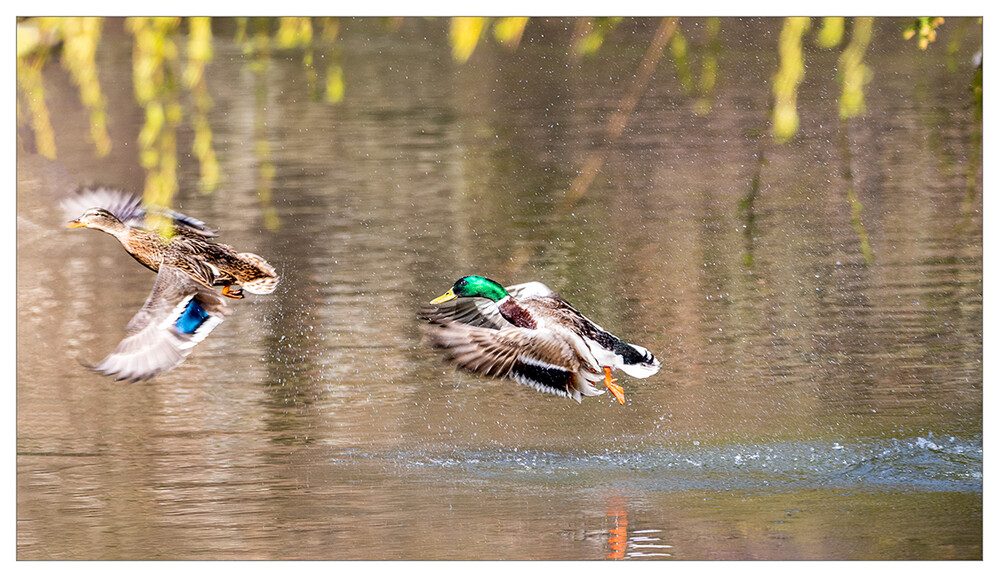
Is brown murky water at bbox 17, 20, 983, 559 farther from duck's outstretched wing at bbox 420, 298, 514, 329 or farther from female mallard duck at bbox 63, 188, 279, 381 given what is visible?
duck's outstretched wing at bbox 420, 298, 514, 329

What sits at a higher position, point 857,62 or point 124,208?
Answer: point 857,62

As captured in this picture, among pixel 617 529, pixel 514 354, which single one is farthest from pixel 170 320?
pixel 617 529

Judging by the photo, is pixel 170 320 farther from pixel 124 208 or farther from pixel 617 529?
pixel 617 529

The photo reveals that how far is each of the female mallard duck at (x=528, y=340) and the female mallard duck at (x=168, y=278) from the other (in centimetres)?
65

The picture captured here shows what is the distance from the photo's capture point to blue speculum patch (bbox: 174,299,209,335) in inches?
129

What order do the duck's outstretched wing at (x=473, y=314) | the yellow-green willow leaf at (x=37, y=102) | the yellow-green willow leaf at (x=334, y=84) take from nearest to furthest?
the duck's outstretched wing at (x=473, y=314) → the yellow-green willow leaf at (x=37, y=102) → the yellow-green willow leaf at (x=334, y=84)

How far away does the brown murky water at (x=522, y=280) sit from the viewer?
10.8 feet

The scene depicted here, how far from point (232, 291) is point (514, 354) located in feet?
3.08

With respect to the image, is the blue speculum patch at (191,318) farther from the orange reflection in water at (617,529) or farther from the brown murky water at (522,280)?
the orange reflection in water at (617,529)

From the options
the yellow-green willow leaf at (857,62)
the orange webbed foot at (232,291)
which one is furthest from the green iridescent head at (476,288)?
the yellow-green willow leaf at (857,62)

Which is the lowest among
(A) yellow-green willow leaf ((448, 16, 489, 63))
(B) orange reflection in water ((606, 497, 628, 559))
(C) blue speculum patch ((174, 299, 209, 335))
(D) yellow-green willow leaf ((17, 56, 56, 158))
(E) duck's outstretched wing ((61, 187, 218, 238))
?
(B) orange reflection in water ((606, 497, 628, 559))

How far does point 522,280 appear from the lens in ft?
12.4

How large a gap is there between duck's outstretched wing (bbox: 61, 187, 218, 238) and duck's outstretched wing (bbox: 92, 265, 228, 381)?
0.19 meters

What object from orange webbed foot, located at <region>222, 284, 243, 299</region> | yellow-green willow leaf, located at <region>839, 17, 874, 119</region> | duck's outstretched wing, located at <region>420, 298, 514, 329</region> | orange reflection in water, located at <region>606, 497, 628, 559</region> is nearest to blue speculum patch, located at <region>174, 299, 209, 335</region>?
orange webbed foot, located at <region>222, 284, 243, 299</region>
